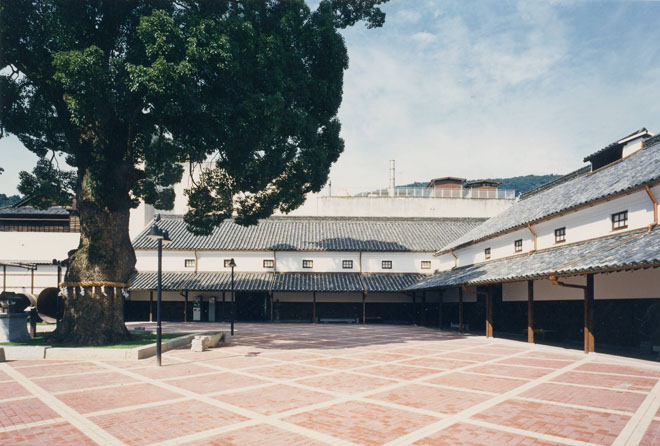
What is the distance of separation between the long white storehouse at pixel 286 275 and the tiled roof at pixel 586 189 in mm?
Result: 8359

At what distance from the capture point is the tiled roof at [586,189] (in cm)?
1617

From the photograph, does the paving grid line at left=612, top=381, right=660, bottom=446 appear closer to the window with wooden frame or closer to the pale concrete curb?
the window with wooden frame

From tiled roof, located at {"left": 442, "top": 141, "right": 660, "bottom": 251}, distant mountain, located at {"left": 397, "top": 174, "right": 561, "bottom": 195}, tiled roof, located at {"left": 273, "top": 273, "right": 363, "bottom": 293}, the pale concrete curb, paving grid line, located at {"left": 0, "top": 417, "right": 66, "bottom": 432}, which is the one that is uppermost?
distant mountain, located at {"left": 397, "top": 174, "right": 561, "bottom": 195}

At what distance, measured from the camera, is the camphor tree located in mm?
13070

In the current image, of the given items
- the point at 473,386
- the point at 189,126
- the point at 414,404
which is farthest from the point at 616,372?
the point at 189,126

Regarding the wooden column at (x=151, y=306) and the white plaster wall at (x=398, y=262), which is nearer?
the wooden column at (x=151, y=306)

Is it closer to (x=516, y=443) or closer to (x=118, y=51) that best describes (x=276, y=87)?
(x=118, y=51)

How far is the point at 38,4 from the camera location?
1379 centimetres

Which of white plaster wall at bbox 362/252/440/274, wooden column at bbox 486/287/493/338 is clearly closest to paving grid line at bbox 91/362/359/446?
wooden column at bbox 486/287/493/338

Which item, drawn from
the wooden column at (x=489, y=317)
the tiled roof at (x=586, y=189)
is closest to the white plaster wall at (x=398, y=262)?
the tiled roof at (x=586, y=189)

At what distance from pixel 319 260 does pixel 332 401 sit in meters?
26.7

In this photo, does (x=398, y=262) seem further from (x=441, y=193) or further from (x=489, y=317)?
(x=441, y=193)

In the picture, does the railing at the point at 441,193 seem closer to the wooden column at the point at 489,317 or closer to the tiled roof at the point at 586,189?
the tiled roof at the point at 586,189

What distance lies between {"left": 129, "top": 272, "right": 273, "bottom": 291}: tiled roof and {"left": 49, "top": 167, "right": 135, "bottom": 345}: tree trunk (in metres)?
15.0
